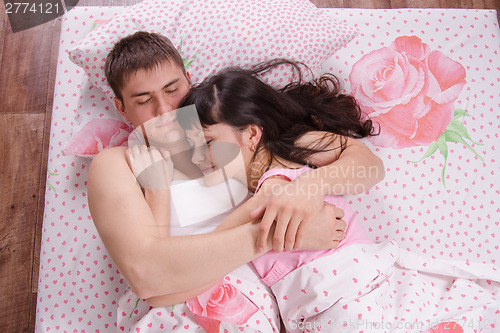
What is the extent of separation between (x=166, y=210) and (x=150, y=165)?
0.37 feet

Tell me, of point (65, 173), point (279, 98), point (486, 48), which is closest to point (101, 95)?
point (65, 173)

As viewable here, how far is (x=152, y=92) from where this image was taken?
1062 mm

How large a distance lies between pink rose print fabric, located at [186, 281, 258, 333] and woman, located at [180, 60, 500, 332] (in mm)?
14

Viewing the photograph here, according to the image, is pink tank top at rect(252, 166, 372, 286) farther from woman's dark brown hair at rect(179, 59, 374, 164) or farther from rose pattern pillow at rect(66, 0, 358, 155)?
rose pattern pillow at rect(66, 0, 358, 155)

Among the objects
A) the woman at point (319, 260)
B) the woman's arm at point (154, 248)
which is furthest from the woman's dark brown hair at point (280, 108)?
the woman's arm at point (154, 248)

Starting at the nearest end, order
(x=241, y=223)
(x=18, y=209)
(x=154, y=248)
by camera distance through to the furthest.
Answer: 1. (x=154, y=248)
2. (x=241, y=223)
3. (x=18, y=209)

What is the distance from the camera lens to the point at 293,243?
967mm

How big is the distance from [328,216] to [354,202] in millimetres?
292

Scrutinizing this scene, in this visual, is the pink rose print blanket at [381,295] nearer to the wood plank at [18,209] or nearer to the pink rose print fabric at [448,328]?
the pink rose print fabric at [448,328]

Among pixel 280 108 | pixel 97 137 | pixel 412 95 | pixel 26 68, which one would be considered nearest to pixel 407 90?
pixel 412 95

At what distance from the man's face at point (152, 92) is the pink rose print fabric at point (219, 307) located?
0.43 m

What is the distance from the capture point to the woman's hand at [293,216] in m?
0.95

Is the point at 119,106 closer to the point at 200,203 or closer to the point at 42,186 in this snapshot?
the point at 200,203

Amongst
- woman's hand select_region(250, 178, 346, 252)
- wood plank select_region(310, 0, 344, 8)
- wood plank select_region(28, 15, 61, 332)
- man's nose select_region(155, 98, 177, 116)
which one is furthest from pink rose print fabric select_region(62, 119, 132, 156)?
wood plank select_region(310, 0, 344, 8)
